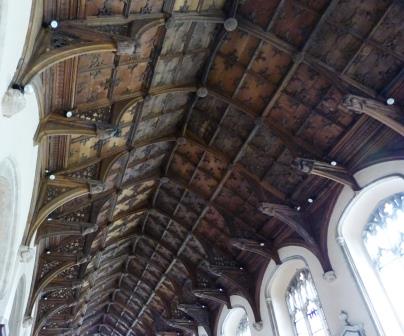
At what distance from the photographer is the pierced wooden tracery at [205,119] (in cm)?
806

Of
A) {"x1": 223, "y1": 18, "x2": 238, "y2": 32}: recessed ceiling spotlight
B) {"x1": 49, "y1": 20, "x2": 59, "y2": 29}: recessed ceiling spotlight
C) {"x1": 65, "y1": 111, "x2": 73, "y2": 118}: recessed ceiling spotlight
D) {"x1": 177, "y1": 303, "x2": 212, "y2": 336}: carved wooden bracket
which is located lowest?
{"x1": 49, "y1": 20, "x2": 59, "y2": 29}: recessed ceiling spotlight

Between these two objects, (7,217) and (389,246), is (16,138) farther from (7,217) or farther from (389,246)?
(389,246)

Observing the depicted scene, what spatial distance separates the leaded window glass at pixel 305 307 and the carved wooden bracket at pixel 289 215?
63.7 inches

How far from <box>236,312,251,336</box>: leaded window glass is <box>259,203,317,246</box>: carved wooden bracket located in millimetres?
5946

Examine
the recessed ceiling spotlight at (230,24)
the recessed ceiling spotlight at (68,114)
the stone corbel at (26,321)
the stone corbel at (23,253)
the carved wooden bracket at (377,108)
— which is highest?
the recessed ceiling spotlight at (230,24)

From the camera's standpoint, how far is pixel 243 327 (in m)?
16.5

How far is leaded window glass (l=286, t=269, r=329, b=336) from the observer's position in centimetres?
1168

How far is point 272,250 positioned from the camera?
1341 cm

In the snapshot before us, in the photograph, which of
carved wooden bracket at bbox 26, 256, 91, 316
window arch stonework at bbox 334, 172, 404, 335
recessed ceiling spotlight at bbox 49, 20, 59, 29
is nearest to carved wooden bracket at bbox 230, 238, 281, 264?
window arch stonework at bbox 334, 172, 404, 335

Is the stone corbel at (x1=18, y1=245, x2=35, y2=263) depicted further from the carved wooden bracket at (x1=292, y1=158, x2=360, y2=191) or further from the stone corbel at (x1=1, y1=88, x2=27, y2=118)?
the carved wooden bracket at (x1=292, y1=158, x2=360, y2=191)

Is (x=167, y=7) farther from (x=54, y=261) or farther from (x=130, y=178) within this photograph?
(x=54, y=261)

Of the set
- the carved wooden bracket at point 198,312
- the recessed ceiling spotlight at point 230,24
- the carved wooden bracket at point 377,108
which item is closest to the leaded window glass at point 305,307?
the carved wooden bracket at point 377,108

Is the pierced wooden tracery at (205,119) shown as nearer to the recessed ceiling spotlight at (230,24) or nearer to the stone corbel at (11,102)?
the recessed ceiling spotlight at (230,24)

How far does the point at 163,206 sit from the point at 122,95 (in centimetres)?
711
